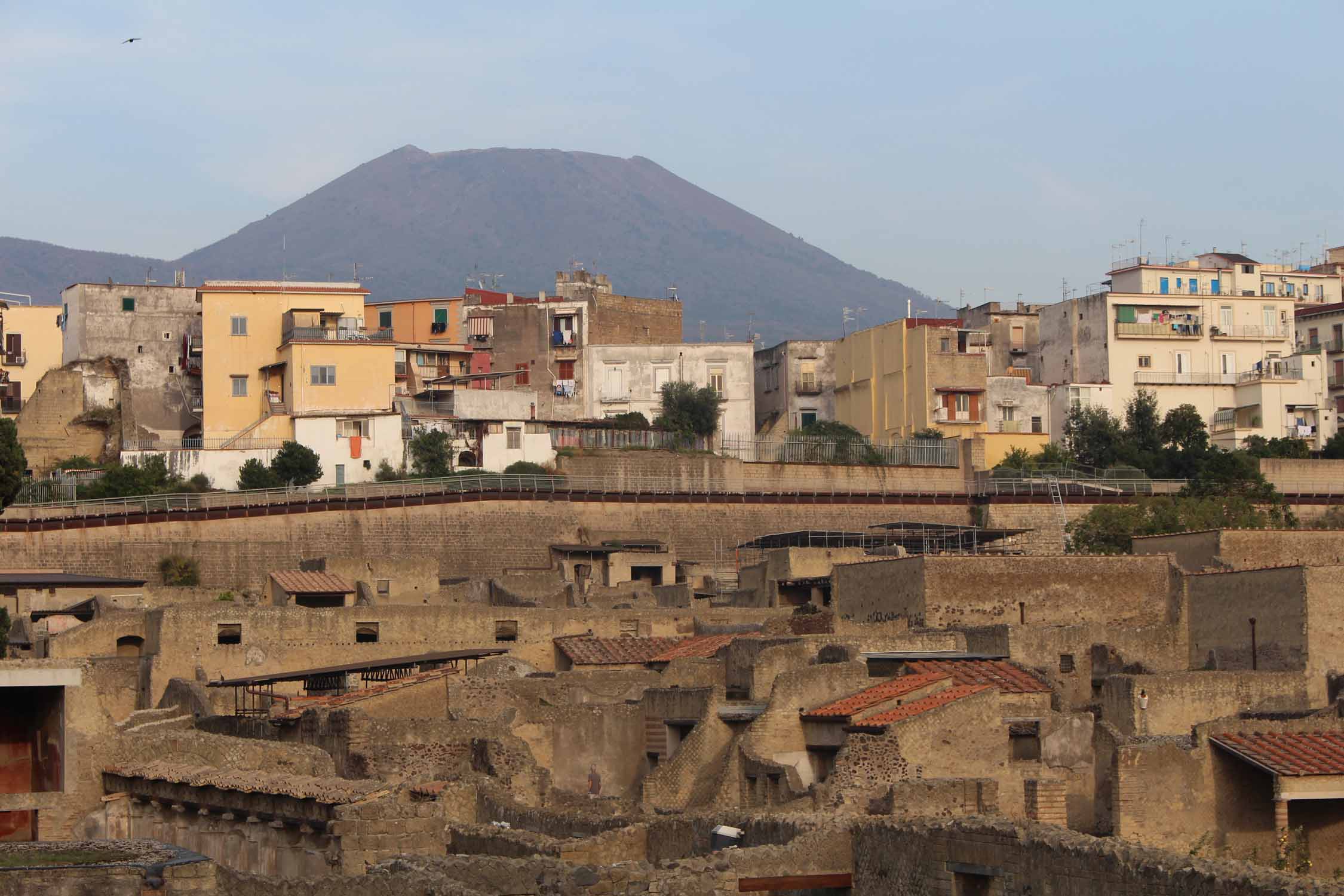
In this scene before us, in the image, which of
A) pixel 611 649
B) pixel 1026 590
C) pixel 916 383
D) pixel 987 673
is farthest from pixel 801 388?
pixel 987 673

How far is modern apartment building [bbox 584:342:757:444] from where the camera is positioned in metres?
84.2

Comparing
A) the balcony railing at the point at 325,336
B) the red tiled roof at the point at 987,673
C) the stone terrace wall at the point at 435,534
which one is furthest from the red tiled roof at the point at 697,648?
the balcony railing at the point at 325,336

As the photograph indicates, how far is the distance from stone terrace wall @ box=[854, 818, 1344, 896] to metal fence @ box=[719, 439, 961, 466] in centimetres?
5573

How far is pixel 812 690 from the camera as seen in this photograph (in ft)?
97.7

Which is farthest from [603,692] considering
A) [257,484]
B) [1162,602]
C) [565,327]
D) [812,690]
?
[565,327]

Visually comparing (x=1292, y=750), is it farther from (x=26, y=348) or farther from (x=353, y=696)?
(x=26, y=348)

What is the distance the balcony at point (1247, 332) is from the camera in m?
87.2

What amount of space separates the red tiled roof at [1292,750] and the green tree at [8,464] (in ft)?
88.8

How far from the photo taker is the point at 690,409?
8281 cm

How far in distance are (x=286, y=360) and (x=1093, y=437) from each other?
2735 centimetres

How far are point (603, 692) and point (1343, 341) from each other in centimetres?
6410

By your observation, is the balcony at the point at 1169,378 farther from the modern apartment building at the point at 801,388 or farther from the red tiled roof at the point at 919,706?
the red tiled roof at the point at 919,706

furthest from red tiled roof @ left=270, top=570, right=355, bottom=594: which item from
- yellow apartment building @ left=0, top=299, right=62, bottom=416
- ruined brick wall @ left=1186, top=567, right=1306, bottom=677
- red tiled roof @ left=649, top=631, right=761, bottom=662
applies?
yellow apartment building @ left=0, top=299, right=62, bottom=416

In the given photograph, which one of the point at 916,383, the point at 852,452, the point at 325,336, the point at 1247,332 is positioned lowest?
the point at 852,452
